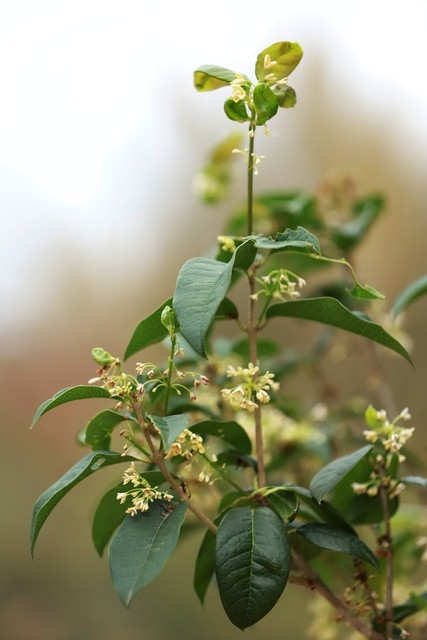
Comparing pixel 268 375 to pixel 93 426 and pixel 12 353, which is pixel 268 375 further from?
pixel 12 353

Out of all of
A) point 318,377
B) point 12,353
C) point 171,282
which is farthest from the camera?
point 171,282

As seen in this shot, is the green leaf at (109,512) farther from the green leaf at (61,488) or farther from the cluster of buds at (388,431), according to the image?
the cluster of buds at (388,431)

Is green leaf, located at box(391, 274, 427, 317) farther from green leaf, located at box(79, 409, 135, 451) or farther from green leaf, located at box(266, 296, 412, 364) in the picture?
green leaf, located at box(79, 409, 135, 451)

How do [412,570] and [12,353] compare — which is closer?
[412,570]

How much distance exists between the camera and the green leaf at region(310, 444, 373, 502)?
0.50 metres

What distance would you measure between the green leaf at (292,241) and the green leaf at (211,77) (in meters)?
0.12

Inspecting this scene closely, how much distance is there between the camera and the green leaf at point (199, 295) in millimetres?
422

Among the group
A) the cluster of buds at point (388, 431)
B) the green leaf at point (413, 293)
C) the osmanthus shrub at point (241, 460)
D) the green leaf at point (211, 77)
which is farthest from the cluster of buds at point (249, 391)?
the green leaf at point (413, 293)

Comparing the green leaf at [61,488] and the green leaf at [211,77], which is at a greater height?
the green leaf at [211,77]

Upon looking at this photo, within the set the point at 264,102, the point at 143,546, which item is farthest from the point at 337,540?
the point at 264,102

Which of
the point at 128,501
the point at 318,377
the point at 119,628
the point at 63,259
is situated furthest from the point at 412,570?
the point at 63,259

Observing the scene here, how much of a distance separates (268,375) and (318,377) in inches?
24.9

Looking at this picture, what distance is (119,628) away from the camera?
1.39 meters

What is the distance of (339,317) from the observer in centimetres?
53
